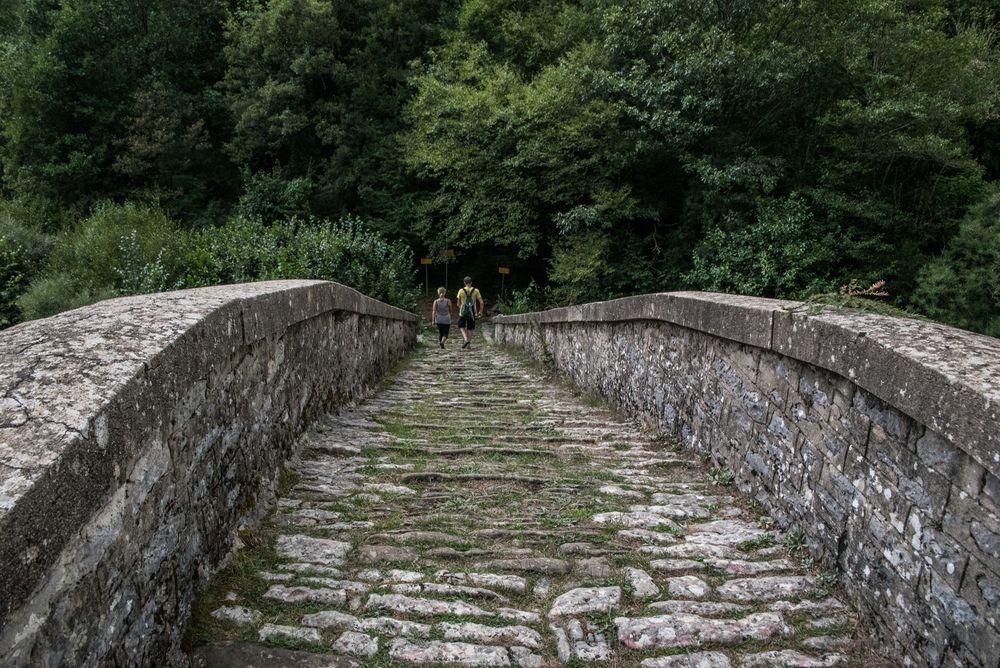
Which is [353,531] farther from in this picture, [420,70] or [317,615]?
[420,70]

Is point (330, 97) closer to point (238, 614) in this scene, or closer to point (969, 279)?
point (969, 279)

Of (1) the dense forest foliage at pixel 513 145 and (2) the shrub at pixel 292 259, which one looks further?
(1) the dense forest foliage at pixel 513 145

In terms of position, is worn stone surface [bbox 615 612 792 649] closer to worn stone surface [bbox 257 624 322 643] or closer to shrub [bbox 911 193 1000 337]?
worn stone surface [bbox 257 624 322 643]

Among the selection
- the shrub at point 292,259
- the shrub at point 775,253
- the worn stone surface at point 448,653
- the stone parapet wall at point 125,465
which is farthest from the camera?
the shrub at point 775,253

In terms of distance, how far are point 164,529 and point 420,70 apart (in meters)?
23.4

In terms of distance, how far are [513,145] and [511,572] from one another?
1638 cm

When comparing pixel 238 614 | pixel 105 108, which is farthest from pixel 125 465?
pixel 105 108

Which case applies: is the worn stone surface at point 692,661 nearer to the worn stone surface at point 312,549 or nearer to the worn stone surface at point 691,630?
the worn stone surface at point 691,630

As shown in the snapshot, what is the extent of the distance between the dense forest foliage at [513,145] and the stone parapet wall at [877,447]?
6.95 meters

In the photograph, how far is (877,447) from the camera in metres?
2.20

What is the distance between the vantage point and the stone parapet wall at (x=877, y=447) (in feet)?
5.58

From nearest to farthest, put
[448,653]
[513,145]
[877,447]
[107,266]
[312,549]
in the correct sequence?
[448,653]
[877,447]
[312,549]
[107,266]
[513,145]

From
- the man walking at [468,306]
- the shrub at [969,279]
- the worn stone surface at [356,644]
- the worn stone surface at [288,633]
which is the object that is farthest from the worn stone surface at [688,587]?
the shrub at [969,279]

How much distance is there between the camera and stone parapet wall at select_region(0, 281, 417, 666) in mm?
1246
